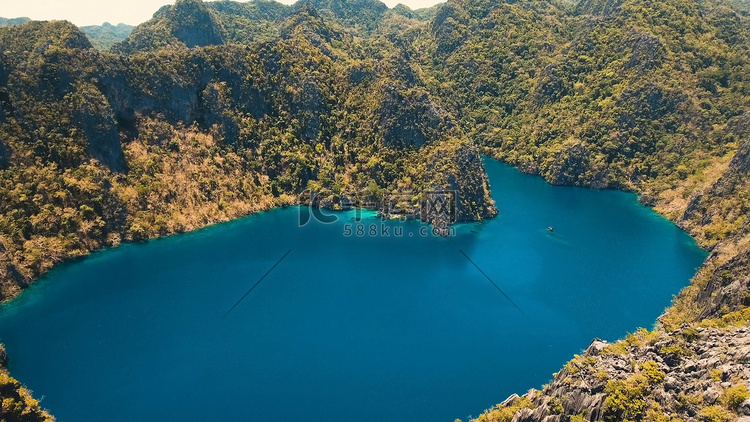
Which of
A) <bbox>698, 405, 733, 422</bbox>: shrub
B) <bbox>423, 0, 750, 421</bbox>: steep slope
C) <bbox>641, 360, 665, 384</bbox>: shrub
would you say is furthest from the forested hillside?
<bbox>698, 405, 733, 422</bbox>: shrub

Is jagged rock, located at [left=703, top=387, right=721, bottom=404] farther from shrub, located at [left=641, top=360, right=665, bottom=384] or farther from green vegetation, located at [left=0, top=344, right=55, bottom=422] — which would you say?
green vegetation, located at [left=0, top=344, right=55, bottom=422]

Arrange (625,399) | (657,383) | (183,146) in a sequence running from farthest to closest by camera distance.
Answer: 1. (183,146)
2. (657,383)
3. (625,399)

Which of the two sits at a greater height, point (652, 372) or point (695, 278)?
point (652, 372)

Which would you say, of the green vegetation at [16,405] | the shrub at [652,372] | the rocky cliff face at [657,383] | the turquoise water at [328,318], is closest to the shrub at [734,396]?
the rocky cliff face at [657,383]

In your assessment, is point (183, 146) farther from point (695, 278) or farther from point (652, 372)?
point (695, 278)

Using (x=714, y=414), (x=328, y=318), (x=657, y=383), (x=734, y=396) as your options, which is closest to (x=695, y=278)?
(x=657, y=383)

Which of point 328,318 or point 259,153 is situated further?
point 259,153

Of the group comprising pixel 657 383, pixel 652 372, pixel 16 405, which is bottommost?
pixel 16 405

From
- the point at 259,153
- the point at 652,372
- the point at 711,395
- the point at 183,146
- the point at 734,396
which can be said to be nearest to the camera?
the point at 734,396

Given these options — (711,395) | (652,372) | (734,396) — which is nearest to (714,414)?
(734,396)
